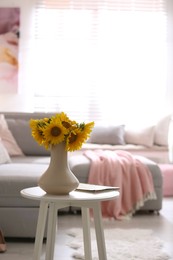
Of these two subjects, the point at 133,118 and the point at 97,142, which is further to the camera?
the point at 133,118

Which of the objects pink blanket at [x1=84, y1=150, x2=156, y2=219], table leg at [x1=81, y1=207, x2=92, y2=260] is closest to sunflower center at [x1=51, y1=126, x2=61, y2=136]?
table leg at [x1=81, y1=207, x2=92, y2=260]

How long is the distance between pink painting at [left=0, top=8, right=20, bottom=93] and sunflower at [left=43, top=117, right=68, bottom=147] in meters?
4.75

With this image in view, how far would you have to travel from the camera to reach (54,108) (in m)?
7.01

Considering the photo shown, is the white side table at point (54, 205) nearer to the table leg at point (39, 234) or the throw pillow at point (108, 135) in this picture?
the table leg at point (39, 234)

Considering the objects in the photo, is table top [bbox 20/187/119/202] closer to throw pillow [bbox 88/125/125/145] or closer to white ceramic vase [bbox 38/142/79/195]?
white ceramic vase [bbox 38/142/79/195]

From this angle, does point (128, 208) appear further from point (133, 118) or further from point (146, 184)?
point (133, 118)

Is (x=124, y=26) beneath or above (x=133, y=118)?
above

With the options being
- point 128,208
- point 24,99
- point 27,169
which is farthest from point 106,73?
point 27,169

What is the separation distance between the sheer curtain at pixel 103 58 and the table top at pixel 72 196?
4.67 metres

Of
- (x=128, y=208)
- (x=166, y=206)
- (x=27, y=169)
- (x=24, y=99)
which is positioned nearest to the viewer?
(x=27, y=169)

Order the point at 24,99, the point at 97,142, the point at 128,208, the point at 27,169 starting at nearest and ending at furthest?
the point at 27,169 < the point at 128,208 < the point at 97,142 < the point at 24,99

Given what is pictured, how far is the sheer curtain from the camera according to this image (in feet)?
23.0

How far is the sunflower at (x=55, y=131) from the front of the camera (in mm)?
2293

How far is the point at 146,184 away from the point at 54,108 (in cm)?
282
